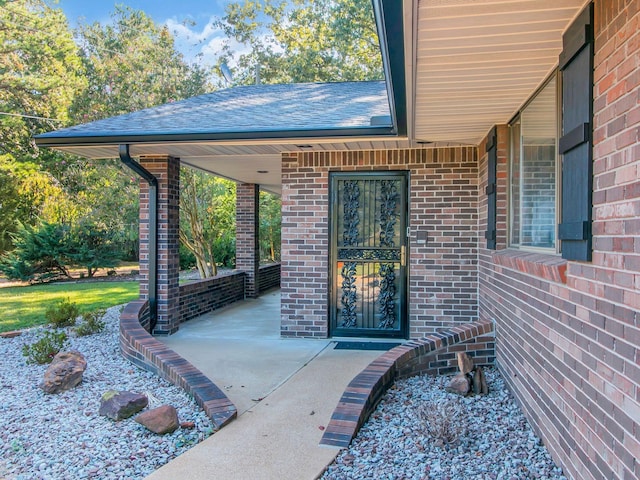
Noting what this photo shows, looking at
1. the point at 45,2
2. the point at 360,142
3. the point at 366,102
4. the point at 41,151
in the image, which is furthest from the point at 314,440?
the point at 45,2

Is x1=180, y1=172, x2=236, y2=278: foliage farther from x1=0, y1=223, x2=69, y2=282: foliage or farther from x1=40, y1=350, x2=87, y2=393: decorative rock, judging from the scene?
x1=40, y1=350, x2=87, y2=393: decorative rock

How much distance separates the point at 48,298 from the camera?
11.2 metres

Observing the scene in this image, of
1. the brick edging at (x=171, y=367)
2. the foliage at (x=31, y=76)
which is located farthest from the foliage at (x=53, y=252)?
the brick edging at (x=171, y=367)

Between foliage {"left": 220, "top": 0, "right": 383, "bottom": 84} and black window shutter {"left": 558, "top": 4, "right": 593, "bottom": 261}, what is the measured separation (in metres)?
17.2

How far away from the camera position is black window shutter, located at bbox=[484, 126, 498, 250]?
466cm

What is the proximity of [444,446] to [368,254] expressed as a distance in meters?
3.30

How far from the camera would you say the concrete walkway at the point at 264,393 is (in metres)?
2.75

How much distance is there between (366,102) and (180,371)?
162 inches

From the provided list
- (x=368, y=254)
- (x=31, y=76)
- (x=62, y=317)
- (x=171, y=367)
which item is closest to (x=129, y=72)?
(x=31, y=76)

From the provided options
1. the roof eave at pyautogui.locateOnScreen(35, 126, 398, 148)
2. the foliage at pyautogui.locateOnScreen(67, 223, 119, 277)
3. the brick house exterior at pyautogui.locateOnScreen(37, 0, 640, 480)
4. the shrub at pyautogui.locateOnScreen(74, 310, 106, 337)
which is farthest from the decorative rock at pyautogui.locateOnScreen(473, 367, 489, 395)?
the foliage at pyautogui.locateOnScreen(67, 223, 119, 277)

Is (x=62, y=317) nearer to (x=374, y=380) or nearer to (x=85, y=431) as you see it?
(x=85, y=431)

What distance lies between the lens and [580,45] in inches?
91.7

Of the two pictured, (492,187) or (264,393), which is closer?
(264,393)

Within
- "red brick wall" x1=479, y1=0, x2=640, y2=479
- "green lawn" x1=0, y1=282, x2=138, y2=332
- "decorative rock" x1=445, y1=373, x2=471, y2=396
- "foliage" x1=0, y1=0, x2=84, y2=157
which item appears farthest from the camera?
"foliage" x1=0, y1=0, x2=84, y2=157
